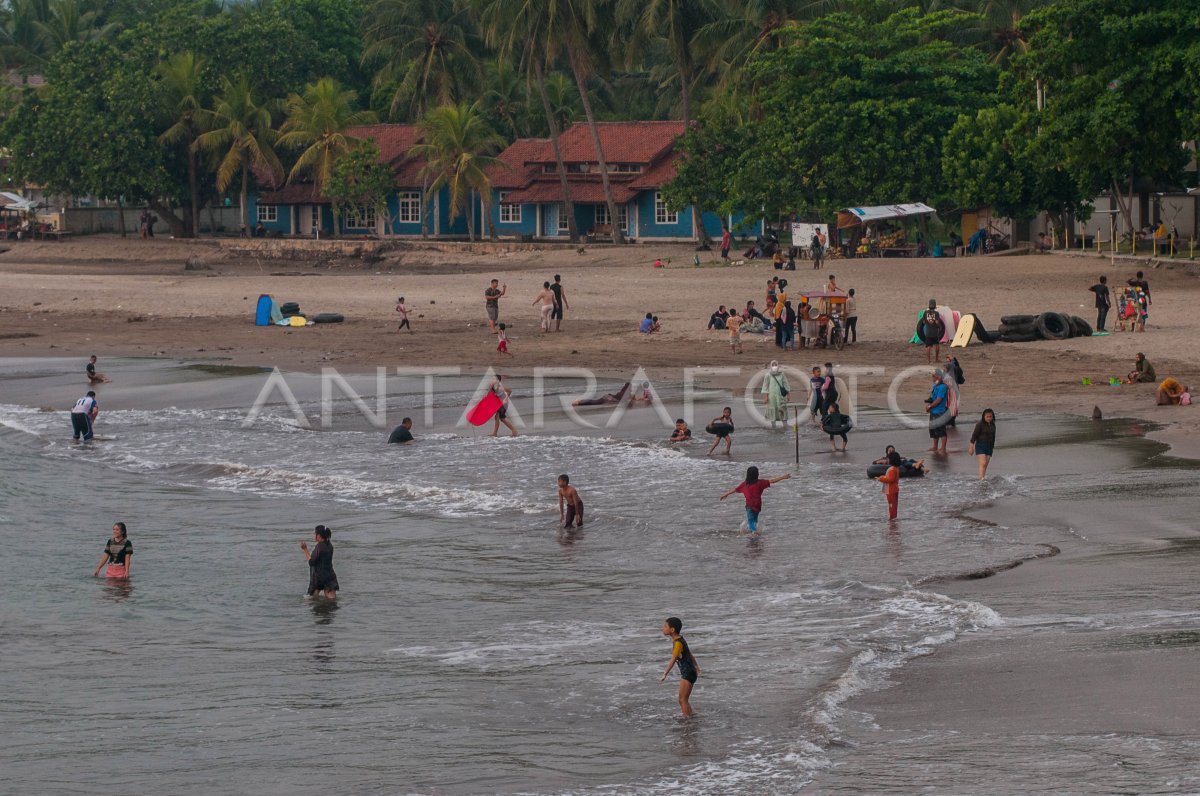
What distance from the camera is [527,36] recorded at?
61156mm

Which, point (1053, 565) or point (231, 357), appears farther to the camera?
point (231, 357)

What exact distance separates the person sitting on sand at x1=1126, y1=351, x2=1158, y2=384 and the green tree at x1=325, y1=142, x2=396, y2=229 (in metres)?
44.4

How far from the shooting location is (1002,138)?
161 feet

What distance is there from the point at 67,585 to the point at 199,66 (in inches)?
2192

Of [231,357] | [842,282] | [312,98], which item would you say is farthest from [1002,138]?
[312,98]

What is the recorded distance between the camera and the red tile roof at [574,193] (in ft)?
219

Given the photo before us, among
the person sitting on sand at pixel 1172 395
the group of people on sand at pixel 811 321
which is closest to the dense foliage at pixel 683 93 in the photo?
the group of people on sand at pixel 811 321

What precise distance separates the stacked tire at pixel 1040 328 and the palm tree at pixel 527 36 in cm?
3278

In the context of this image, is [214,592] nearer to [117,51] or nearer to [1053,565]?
[1053,565]

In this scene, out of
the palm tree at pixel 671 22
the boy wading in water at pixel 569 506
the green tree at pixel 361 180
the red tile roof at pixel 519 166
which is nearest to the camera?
the boy wading in water at pixel 569 506

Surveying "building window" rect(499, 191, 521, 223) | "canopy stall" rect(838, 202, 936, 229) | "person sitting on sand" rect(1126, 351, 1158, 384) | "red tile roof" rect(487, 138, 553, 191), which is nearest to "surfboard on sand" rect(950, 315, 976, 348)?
"person sitting on sand" rect(1126, 351, 1158, 384)

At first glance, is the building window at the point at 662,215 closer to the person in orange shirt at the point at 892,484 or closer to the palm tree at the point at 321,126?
the palm tree at the point at 321,126

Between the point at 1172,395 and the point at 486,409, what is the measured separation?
10634 millimetres

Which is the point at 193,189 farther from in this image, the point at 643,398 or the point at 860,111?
the point at 643,398
